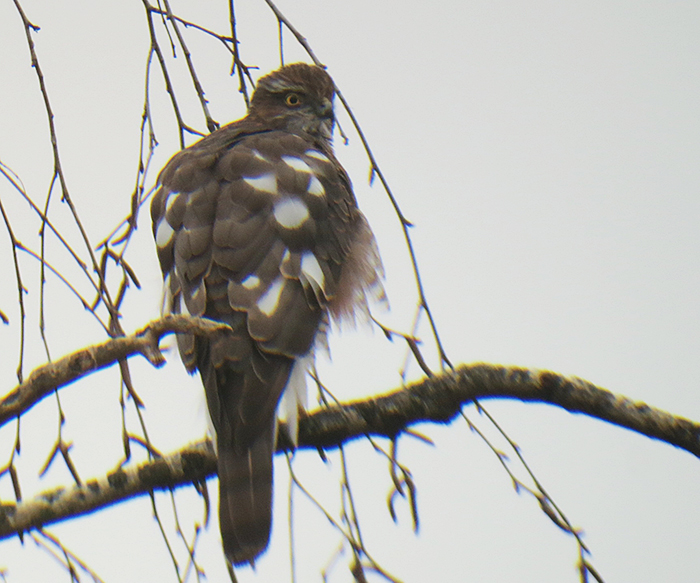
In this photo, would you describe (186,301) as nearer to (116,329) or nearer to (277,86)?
(116,329)

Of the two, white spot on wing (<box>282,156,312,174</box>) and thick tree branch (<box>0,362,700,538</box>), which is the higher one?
white spot on wing (<box>282,156,312,174</box>)

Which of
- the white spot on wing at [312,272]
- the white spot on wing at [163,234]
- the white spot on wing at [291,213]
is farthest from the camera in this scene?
the white spot on wing at [163,234]

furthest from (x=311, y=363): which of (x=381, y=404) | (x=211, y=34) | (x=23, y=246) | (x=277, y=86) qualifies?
(x=277, y=86)

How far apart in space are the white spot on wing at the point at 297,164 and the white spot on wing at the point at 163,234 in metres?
0.50

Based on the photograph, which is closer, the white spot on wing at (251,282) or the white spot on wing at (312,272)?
the white spot on wing at (251,282)

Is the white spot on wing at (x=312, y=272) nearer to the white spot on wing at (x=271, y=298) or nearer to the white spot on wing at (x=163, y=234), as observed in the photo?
the white spot on wing at (x=271, y=298)

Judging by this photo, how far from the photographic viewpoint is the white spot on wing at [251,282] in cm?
250

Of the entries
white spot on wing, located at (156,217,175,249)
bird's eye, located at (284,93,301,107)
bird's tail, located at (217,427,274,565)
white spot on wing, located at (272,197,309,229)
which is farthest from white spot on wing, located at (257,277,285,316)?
bird's eye, located at (284,93,301,107)

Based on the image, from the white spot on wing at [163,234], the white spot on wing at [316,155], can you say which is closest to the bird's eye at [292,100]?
the white spot on wing at [316,155]

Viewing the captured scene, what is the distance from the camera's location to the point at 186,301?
2.55 metres

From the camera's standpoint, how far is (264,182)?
9.38 ft

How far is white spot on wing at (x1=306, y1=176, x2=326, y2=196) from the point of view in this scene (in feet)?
9.57

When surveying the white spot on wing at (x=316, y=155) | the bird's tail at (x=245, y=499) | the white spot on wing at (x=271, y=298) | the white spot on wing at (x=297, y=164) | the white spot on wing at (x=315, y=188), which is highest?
the white spot on wing at (x=316, y=155)

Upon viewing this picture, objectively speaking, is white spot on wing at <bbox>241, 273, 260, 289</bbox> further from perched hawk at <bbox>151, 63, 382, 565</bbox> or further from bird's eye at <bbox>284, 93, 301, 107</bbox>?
bird's eye at <bbox>284, 93, 301, 107</bbox>
